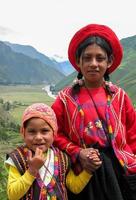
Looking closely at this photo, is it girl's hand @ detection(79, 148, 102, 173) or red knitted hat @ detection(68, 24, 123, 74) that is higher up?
red knitted hat @ detection(68, 24, 123, 74)

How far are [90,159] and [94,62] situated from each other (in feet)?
2.97

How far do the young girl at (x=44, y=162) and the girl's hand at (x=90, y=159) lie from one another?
10mm

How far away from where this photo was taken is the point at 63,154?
12.7 feet

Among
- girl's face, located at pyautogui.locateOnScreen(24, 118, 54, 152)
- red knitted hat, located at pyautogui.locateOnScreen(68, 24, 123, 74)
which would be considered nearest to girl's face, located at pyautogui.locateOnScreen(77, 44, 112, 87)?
red knitted hat, located at pyautogui.locateOnScreen(68, 24, 123, 74)

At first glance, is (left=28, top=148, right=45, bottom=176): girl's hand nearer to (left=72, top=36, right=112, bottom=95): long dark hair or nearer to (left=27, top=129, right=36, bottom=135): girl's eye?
(left=27, top=129, right=36, bottom=135): girl's eye

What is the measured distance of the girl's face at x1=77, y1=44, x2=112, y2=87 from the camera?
390 centimetres

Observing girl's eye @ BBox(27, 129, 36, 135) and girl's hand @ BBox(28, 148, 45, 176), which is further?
girl's eye @ BBox(27, 129, 36, 135)

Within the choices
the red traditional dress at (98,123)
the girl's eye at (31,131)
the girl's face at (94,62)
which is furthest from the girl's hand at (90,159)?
the girl's face at (94,62)

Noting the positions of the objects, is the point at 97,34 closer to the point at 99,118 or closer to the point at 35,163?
the point at 99,118

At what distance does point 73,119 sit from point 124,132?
0.50 meters

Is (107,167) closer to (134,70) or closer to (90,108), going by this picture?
(90,108)

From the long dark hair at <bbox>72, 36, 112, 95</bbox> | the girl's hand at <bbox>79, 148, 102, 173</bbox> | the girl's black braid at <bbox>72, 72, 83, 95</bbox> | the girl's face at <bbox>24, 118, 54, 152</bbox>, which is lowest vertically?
the girl's hand at <bbox>79, 148, 102, 173</bbox>

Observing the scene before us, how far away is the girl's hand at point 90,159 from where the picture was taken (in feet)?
11.7

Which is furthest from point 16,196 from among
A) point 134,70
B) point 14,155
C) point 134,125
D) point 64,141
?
point 134,70
